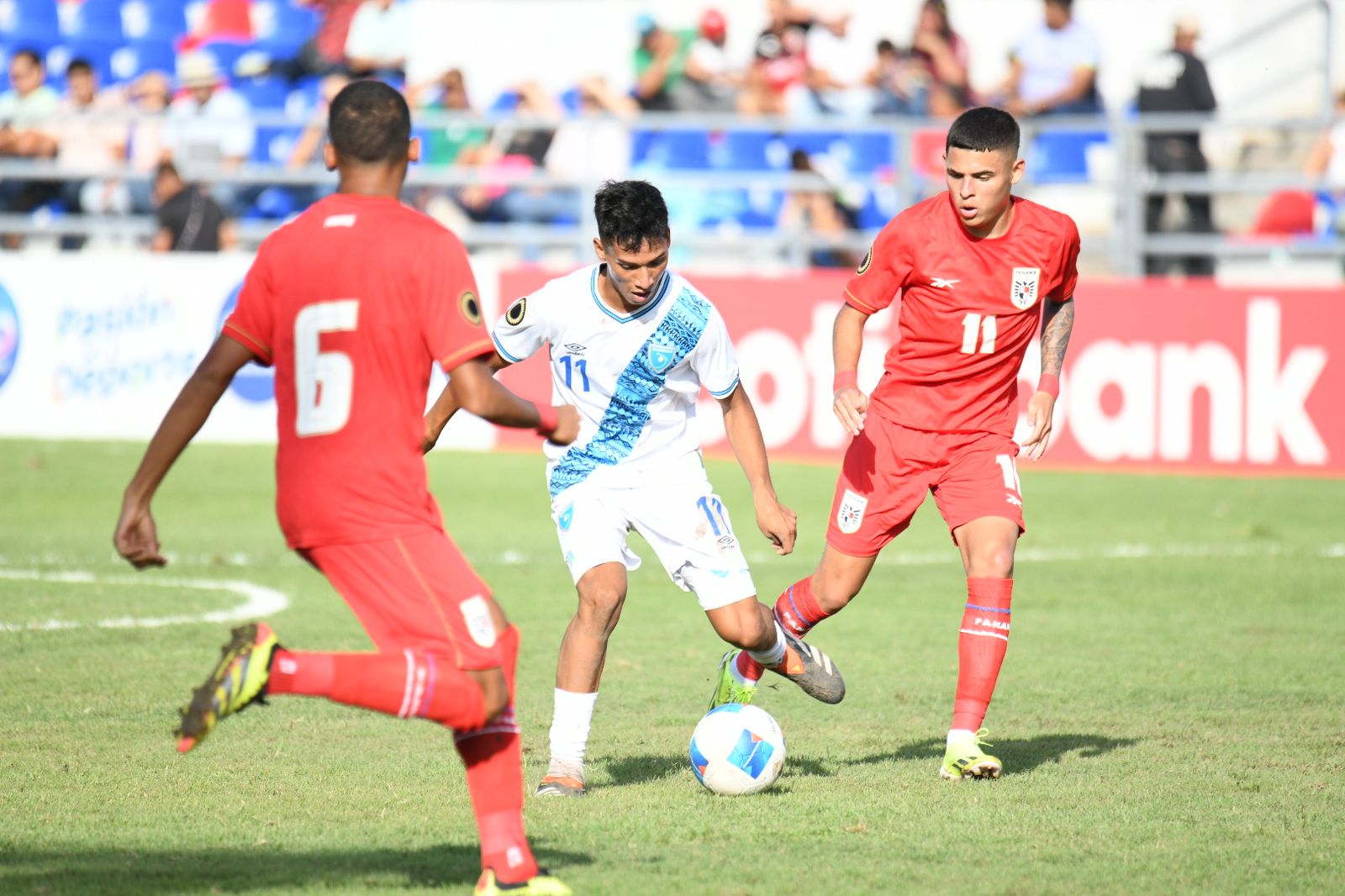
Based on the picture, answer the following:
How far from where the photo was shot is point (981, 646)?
6168 millimetres

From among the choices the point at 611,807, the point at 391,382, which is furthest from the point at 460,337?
the point at 611,807

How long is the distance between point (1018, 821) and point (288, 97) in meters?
18.4

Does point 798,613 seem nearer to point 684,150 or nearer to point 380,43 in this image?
point 684,150

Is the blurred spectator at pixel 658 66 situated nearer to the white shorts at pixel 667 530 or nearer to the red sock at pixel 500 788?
the white shorts at pixel 667 530

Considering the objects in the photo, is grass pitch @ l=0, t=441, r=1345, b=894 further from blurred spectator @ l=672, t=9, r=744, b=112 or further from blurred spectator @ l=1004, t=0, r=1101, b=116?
blurred spectator @ l=672, t=9, r=744, b=112

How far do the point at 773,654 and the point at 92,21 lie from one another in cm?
2052

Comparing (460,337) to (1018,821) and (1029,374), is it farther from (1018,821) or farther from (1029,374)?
(1029,374)

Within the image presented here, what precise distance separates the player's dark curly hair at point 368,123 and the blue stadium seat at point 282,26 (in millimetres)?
19436

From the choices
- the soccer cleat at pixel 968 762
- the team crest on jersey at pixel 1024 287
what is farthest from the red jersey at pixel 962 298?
the soccer cleat at pixel 968 762

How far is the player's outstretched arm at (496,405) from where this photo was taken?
14.3 feet

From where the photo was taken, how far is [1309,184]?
16625mm

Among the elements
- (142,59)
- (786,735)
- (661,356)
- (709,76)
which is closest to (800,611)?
(786,735)

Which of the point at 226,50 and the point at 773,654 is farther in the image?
the point at 226,50

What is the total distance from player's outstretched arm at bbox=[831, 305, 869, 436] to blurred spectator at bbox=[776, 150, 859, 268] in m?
11.4
